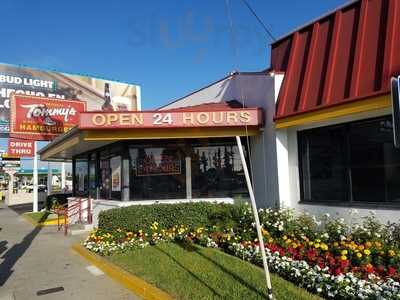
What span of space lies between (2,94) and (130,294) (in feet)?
112

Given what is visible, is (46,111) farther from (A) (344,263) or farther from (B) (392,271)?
(B) (392,271)

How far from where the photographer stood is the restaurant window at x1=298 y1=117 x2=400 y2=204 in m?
8.25

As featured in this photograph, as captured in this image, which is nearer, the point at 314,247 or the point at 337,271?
the point at 337,271

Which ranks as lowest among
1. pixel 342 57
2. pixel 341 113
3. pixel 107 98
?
pixel 341 113

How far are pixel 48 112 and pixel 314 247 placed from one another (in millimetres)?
21946

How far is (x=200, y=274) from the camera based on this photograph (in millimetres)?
7062

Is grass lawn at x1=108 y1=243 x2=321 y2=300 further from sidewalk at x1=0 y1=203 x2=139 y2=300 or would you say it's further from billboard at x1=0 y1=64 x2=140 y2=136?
billboard at x1=0 y1=64 x2=140 y2=136

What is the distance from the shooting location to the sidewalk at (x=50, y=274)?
7.17 m

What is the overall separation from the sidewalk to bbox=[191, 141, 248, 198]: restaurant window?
13.7ft

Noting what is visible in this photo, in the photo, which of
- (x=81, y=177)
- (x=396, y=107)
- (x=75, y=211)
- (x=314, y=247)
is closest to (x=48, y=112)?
(x=81, y=177)

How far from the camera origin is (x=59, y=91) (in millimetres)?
40219

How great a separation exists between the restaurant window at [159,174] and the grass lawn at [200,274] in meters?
3.30

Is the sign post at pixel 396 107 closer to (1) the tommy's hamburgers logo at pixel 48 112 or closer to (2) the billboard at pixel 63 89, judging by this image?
(1) the tommy's hamburgers logo at pixel 48 112

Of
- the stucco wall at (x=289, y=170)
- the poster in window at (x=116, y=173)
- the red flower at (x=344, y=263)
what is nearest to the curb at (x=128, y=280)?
the red flower at (x=344, y=263)
